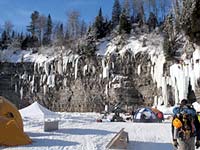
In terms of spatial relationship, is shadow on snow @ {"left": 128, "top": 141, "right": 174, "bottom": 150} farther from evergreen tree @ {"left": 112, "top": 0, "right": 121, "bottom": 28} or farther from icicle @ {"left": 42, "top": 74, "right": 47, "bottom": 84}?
evergreen tree @ {"left": 112, "top": 0, "right": 121, "bottom": 28}

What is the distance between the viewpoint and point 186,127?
708cm

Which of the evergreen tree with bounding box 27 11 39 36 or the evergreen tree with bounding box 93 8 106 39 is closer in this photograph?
the evergreen tree with bounding box 93 8 106 39

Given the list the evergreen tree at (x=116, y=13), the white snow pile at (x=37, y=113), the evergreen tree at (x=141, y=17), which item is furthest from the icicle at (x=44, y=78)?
the white snow pile at (x=37, y=113)

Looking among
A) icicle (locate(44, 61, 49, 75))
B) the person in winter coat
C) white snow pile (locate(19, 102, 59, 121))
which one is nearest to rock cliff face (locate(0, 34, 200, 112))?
icicle (locate(44, 61, 49, 75))

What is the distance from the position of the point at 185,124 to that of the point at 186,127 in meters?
0.07

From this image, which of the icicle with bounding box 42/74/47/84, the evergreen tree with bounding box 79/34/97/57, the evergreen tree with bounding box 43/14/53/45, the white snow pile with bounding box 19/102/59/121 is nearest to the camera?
the white snow pile with bounding box 19/102/59/121

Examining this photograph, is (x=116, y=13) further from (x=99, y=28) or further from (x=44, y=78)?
(x=44, y=78)

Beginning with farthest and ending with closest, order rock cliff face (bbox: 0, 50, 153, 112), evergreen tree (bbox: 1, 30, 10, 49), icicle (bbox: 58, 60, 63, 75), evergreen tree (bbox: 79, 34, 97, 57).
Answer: evergreen tree (bbox: 1, 30, 10, 49) < icicle (bbox: 58, 60, 63, 75) < evergreen tree (bbox: 79, 34, 97, 57) < rock cliff face (bbox: 0, 50, 153, 112)

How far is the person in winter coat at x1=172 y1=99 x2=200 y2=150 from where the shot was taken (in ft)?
23.2

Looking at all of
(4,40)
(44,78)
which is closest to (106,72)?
(44,78)

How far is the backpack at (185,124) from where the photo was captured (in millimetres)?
7066

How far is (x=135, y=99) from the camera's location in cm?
4391

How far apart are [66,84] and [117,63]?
9.39 m

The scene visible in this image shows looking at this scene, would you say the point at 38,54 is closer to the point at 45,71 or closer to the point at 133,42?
the point at 45,71
